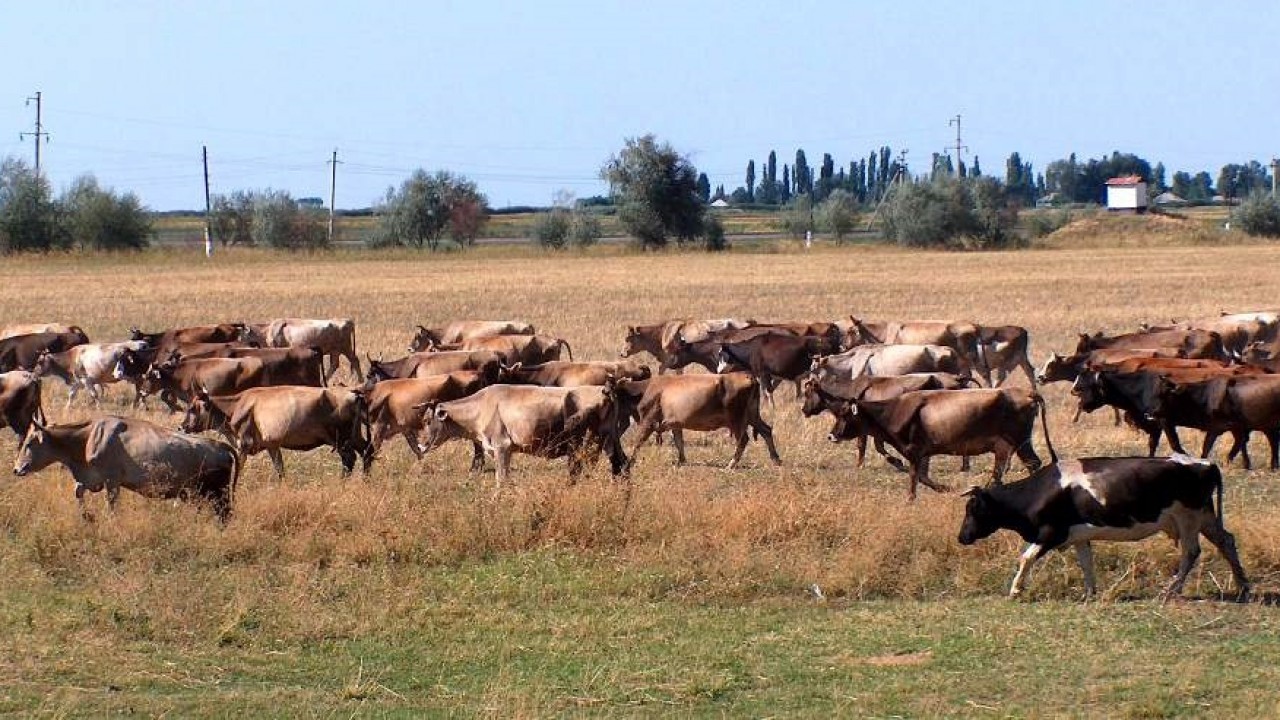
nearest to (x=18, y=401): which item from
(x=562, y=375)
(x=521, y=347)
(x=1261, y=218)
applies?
(x=562, y=375)

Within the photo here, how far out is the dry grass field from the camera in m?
9.34

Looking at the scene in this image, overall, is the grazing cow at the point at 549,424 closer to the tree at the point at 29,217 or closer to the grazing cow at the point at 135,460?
the grazing cow at the point at 135,460

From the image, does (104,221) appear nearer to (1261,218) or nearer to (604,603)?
(1261,218)

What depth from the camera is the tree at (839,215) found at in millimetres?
98812

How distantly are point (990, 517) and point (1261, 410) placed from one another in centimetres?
610

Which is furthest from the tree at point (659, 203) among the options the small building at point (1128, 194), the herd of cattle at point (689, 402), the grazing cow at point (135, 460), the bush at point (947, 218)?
the grazing cow at point (135, 460)

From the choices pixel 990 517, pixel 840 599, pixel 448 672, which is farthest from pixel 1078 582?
pixel 448 672

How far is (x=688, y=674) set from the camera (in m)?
9.70

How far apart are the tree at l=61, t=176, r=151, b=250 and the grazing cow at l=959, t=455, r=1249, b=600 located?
80315mm

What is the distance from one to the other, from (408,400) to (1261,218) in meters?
80.7

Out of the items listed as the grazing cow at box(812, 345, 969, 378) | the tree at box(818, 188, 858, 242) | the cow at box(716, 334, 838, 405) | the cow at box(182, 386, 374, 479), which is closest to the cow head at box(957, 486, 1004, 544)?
the cow at box(182, 386, 374, 479)

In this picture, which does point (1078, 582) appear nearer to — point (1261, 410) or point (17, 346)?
point (1261, 410)

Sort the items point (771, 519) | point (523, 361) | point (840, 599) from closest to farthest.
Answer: point (840, 599) < point (771, 519) < point (523, 361)

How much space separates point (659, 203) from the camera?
89438mm
